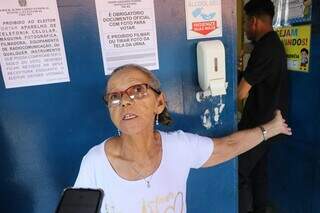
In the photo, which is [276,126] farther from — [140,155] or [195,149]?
[140,155]

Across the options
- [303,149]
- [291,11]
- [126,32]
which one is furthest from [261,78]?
[126,32]

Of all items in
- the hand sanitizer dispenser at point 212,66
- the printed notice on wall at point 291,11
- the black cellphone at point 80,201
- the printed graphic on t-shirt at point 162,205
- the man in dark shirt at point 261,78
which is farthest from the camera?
the man in dark shirt at point 261,78

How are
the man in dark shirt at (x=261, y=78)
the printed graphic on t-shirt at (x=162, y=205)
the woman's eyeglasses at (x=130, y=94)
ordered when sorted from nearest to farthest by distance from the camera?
the woman's eyeglasses at (x=130, y=94)
the printed graphic on t-shirt at (x=162, y=205)
the man in dark shirt at (x=261, y=78)

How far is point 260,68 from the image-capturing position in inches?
79.4

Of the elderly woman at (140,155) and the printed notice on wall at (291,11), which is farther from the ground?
the printed notice on wall at (291,11)

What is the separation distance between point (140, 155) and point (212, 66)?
1.67 feet

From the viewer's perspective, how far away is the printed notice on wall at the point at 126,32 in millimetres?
1216

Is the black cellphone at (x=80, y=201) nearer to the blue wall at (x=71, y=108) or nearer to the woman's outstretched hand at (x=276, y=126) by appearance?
the blue wall at (x=71, y=108)

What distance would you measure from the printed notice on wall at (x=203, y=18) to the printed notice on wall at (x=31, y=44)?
1.86 feet

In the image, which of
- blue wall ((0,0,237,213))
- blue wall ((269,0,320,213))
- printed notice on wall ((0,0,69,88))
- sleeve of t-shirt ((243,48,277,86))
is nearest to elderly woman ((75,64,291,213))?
blue wall ((0,0,237,213))

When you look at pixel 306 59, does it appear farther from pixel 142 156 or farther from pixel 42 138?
pixel 42 138

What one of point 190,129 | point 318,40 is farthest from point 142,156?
point 318,40

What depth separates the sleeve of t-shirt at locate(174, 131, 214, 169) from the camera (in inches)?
49.1

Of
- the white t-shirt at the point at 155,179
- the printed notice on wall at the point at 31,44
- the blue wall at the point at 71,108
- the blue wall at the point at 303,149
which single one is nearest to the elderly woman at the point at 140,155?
the white t-shirt at the point at 155,179
